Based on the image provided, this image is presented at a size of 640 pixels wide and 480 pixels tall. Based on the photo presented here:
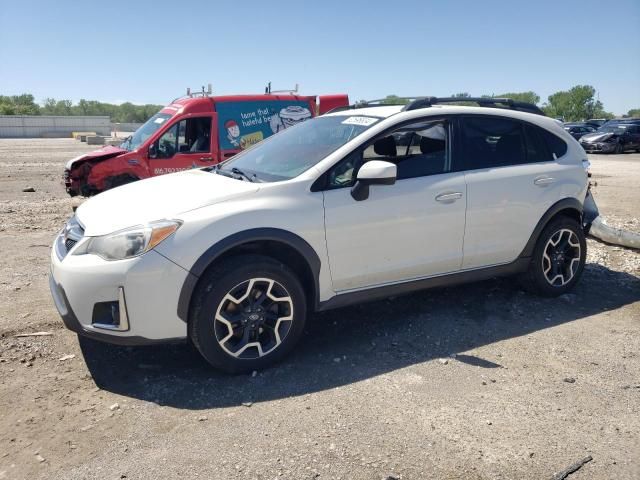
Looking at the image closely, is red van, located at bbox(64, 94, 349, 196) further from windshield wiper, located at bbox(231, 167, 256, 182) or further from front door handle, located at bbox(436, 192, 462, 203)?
front door handle, located at bbox(436, 192, 462, 203)

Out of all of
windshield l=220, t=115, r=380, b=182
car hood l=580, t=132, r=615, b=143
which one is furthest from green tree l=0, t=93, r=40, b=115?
windshield l=220, t=115, r=380, b=182

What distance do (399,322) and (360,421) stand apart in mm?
1575

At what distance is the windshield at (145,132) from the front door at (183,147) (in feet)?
0.93

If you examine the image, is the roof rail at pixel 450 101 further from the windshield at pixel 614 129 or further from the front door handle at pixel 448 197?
the windshield at pixel 614 129

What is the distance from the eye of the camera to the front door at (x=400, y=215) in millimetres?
3951

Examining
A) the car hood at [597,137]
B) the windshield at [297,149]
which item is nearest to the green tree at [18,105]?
the car hood at [597,137]

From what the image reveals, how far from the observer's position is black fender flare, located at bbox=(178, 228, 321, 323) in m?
3.44

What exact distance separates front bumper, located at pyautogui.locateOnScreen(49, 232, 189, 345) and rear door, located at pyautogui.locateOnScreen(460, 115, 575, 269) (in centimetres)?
245

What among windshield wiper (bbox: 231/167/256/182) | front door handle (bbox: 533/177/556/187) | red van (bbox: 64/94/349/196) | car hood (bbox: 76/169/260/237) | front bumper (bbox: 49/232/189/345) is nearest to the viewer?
front bumper (bbox: 49/232/189/345)

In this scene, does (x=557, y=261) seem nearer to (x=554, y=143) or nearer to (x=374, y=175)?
(x=554, y=143)

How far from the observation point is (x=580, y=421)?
10.6 feet

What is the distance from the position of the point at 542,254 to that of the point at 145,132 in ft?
24.0

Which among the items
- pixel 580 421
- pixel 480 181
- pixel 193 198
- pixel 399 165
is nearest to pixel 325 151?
pixel 399 165

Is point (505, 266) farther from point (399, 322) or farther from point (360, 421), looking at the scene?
point (360, 421)
